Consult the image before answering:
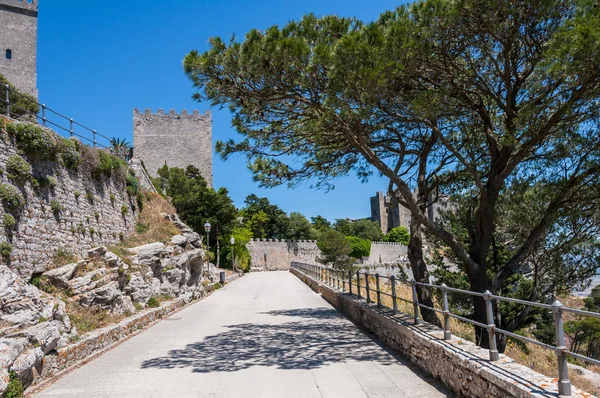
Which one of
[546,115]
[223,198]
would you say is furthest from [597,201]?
[223,198]

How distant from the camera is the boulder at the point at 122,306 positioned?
10845mm

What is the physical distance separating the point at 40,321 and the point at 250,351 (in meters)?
3.33

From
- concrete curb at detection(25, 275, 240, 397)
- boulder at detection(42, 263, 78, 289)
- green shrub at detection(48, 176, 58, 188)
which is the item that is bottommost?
concrete curb at detection(25, 275, 240, 397)

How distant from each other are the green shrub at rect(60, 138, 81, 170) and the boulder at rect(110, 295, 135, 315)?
4396mm

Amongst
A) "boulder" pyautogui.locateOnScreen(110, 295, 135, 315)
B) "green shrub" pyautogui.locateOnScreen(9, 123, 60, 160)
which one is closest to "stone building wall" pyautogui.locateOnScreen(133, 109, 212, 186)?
"green shrub" pyautogui.locateOnScreen(9, 123, 60, 160)

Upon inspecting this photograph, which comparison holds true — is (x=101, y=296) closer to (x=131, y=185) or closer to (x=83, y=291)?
(x=83, y=291)

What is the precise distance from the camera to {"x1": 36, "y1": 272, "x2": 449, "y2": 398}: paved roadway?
5.76 m

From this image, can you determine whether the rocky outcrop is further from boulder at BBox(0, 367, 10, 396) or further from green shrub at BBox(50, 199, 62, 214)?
green shrub at BBox(50, 199, 62, 214)

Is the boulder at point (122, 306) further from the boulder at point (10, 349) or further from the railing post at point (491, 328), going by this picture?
the railing post at point (491, 328)

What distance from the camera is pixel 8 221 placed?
32.4 feet

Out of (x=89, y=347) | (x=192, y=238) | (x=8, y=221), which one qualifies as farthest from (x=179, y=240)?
(x=89, y=347)

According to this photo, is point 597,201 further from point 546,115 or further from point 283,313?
point 283,313

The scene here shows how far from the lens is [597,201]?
345 inches

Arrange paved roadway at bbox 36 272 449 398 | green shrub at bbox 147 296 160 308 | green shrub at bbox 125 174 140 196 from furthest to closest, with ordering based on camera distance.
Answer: green shrub at bbox 125 174 140 196 → green shrub at bbox 147 296 160 308 → paved roadway at bbox 36 272 449 398
